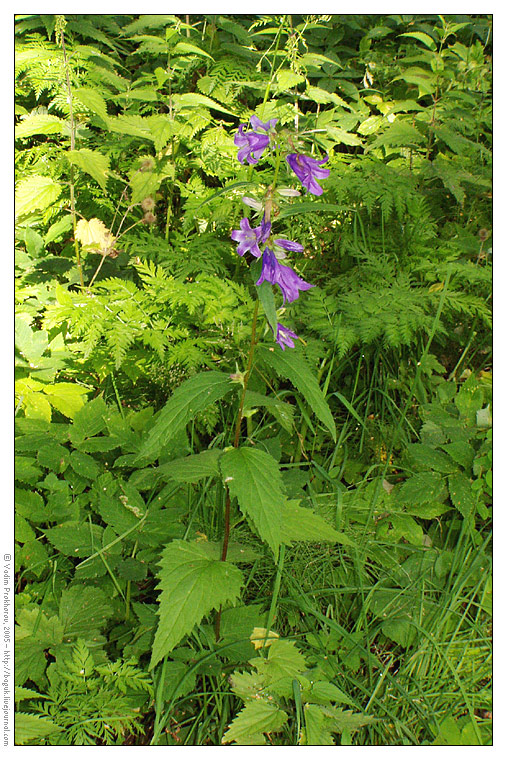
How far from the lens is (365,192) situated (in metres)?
2.49

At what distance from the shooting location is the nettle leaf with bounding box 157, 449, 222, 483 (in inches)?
55.0

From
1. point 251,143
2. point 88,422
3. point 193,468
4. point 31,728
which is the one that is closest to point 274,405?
point 193,468

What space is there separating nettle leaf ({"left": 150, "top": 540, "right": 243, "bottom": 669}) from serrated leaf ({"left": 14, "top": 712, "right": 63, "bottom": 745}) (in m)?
0.41

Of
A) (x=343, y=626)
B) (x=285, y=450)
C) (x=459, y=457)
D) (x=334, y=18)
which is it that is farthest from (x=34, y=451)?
(x=334, y=18)

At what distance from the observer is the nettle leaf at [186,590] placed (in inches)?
47.4

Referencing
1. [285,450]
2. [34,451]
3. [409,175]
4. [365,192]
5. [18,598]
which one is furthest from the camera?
[409,175]

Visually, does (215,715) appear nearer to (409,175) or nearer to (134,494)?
(134,494)

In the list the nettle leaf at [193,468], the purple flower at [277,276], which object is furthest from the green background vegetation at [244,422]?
the purple flower at [277,276]

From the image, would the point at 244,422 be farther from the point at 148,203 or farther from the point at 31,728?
the point at 31,728

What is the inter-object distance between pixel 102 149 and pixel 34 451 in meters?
1.68

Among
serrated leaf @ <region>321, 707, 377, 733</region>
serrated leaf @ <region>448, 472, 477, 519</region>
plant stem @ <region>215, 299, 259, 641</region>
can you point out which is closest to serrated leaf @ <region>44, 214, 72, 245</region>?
plant stem @ <region>215, 299, 259, 641</region>

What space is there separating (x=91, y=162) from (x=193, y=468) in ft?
5.61

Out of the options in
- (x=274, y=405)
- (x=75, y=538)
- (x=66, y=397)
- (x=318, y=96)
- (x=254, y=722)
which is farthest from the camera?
(x=318, y=96)

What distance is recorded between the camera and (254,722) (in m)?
1.39
